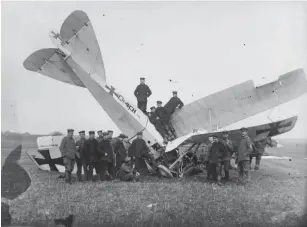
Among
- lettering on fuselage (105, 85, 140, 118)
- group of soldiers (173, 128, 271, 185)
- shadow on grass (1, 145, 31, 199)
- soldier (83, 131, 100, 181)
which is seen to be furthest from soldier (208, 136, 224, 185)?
shadow on grass (1, 145, 31, 199)

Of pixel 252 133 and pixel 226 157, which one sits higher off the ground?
pixel 252 133

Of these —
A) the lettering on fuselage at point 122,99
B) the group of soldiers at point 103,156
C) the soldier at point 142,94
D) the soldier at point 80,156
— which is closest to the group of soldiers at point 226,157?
the group of soldiers at point 103,156

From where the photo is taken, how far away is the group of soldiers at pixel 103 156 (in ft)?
26.0

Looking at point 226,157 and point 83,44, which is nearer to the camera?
point 226,157

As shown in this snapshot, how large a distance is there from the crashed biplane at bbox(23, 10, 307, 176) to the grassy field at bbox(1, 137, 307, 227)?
231cm

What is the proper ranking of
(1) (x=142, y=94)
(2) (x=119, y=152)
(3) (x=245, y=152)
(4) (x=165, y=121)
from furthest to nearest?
(4) (x=165, y=121), (1) (x=142, y=94), (2) (x=119, y=152), (3) (x=245, y=152)

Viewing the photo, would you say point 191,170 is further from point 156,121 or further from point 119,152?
point 119,152

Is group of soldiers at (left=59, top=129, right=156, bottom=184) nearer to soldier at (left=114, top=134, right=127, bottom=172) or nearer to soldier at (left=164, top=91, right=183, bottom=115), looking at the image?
Answer: soldier at (left=114, top=134, right=127, bottom=172)

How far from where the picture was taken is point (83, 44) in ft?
30.3

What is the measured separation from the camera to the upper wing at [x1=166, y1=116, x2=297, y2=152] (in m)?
7.75

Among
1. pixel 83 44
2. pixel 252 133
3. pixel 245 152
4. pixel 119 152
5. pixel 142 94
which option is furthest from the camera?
pixel 142 94

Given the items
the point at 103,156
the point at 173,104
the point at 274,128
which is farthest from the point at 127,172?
the point at 274,128

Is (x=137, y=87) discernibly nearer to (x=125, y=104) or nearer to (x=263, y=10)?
(x=125, y=104)

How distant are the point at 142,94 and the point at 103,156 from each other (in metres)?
2.30
